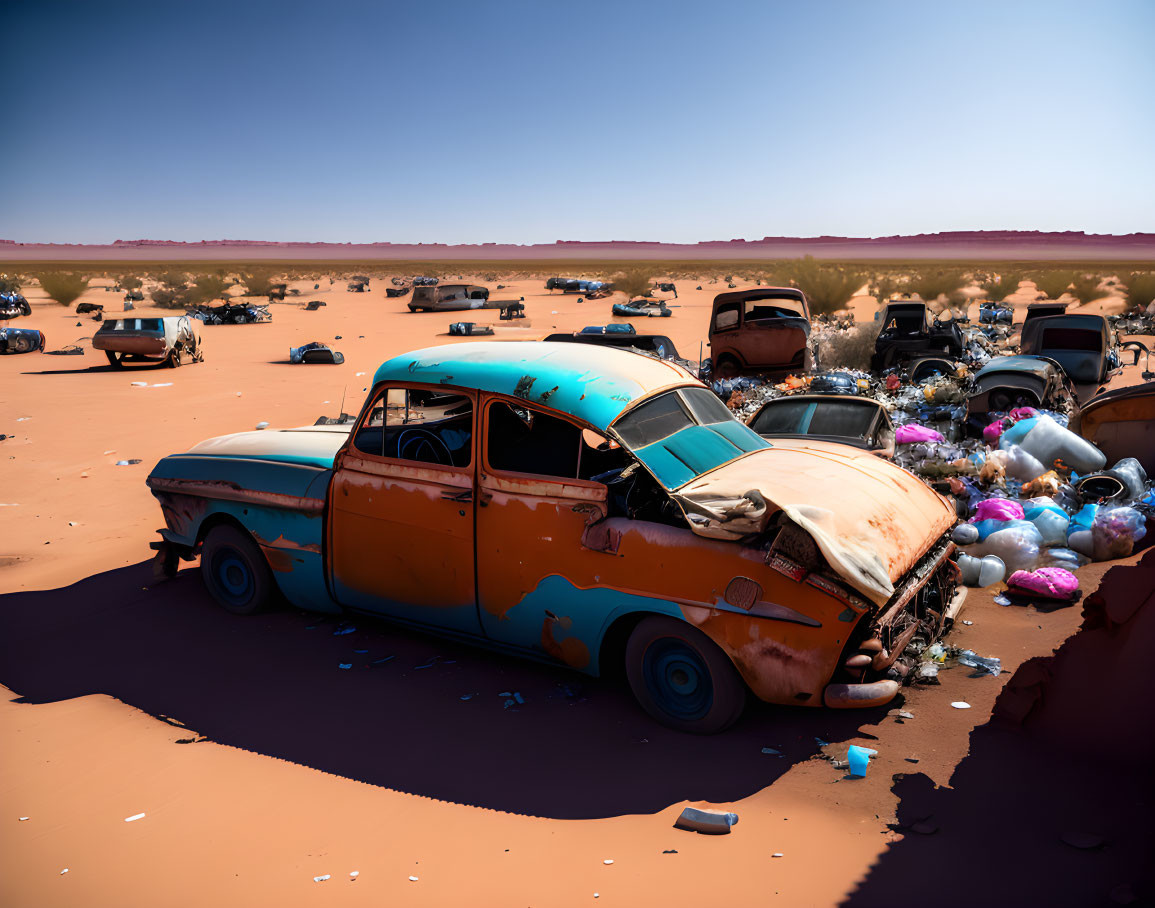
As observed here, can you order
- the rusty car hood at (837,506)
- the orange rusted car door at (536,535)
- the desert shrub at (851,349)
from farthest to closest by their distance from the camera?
1. the desert shrub at (851,349)
2. the orange rusted car door at (536,535)
3. the rusty car hood at (837,506)

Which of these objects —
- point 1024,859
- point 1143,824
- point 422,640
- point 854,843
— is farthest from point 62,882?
point 1143,824

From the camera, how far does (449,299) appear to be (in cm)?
3725

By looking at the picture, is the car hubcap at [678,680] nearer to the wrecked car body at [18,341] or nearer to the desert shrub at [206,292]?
the wrecked car body at [18,341]

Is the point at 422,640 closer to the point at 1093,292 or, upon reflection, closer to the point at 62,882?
the point at 62,882

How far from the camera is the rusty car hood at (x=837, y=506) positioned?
3412 millimetres

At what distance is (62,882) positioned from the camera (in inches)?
114

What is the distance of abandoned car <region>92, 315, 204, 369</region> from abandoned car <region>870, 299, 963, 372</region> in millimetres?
16818

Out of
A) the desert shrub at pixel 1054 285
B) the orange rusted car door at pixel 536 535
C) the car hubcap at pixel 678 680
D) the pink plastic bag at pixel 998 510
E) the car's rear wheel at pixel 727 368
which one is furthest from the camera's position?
the desert shrub at pixel 1054 285

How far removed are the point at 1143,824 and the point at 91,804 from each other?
442cm

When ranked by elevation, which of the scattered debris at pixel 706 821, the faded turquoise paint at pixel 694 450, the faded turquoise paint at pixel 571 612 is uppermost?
the faded turquoise paint at pixel 694 450

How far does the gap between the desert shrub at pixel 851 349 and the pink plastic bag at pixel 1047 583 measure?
11.4 meters

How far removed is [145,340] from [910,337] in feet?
58.1

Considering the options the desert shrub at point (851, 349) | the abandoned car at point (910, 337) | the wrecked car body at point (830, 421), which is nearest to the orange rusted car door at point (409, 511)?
the wrecked car body at point (830, 421)

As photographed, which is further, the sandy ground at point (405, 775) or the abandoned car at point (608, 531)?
the abandoned car at point (608, 531)
